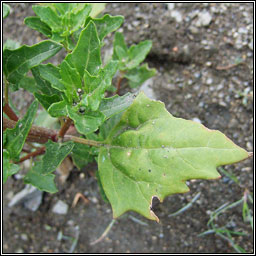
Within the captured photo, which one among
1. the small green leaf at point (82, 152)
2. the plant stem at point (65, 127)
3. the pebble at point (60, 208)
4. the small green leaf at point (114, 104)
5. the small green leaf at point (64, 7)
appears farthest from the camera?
the pebble at point (60, 208)

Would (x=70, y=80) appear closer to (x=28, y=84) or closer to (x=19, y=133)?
(x=19, y=133)

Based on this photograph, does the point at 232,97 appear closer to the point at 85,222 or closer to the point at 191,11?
the point at 191,11

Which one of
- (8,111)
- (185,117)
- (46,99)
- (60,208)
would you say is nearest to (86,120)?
(46,99)

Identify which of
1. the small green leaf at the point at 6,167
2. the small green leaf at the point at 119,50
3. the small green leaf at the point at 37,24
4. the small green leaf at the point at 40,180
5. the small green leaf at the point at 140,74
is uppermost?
the small green leaf at the point at 37,24

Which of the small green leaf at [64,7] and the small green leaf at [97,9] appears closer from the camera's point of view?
the small green leaf at [64,7]

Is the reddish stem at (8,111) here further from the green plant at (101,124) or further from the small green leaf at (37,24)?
the small green leaf at (37,24)

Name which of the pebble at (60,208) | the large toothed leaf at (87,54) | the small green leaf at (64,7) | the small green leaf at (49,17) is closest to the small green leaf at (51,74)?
the large toothed leaf at (87,54)
